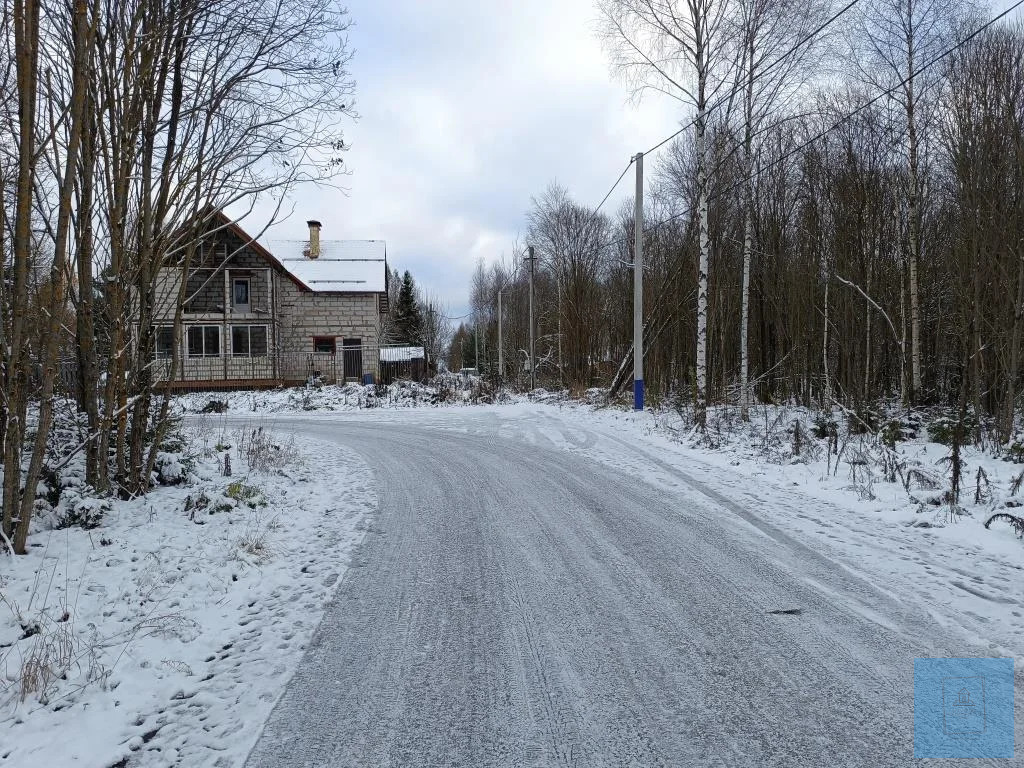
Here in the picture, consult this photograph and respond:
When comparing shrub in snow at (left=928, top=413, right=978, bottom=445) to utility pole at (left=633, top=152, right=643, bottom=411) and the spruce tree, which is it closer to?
utility pole at (left=633, top=152, right=643, bottom=411)

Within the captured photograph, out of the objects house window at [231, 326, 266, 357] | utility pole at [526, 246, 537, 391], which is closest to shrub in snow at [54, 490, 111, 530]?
utility pole at [526, 246, 537, 391]

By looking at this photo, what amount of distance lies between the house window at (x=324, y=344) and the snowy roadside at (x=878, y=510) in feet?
66.6

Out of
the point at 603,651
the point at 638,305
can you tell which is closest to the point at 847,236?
the point at 638,305

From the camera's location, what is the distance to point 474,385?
932 inches

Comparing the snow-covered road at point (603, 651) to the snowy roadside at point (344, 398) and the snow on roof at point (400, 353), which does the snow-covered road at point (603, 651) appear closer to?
the snowy roadside at point (344, 398)

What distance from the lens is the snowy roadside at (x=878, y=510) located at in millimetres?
3574

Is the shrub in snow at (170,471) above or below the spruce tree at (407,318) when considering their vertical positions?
below

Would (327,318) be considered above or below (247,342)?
above

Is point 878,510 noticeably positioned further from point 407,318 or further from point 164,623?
point 407,318

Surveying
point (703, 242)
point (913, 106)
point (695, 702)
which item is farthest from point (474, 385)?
point (695, 702)

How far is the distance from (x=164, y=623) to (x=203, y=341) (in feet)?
85.3

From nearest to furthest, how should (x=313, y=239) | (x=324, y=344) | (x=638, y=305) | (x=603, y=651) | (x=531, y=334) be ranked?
1. (x=603, y=651)
2. (x=638, y=305)
3. (x=531, y=334)
4. (x=324, y=344)
5. (x=313, y=239)

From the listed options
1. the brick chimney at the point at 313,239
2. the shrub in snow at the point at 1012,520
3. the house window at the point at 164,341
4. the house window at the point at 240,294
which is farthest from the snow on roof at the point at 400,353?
the shrub in snow at the point at 1012,520

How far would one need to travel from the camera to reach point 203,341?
85.5 feet
